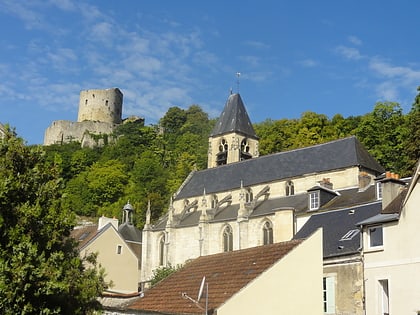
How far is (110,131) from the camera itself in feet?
295

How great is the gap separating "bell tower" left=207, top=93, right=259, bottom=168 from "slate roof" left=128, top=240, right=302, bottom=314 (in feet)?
118

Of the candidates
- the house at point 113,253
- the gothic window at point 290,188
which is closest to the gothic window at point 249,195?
the gothic window at point 290,188

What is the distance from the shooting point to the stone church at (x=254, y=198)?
114 feet

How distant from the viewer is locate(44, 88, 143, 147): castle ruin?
88625 mm

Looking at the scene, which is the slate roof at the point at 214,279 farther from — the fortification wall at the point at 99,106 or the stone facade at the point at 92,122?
the fortification wall at the point at 99,106

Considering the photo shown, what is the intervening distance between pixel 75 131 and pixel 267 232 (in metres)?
57.0

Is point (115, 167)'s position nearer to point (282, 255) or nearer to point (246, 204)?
point (246, 204)

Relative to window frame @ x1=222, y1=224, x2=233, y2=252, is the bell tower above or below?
above

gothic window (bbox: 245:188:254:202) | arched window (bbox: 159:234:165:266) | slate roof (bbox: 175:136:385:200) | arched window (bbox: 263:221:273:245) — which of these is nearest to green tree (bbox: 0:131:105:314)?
arched window (bbox: 263:221:273:245)

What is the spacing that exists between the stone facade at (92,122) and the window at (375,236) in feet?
234

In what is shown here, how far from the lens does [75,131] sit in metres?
90.1

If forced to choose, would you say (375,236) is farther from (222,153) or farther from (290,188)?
(222,153)

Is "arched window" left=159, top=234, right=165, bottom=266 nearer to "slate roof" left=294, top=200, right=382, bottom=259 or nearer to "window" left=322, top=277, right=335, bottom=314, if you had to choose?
"slate roof" left=294, top=200, right=382, bottom=259

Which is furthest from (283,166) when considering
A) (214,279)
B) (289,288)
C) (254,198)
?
(289,288)
